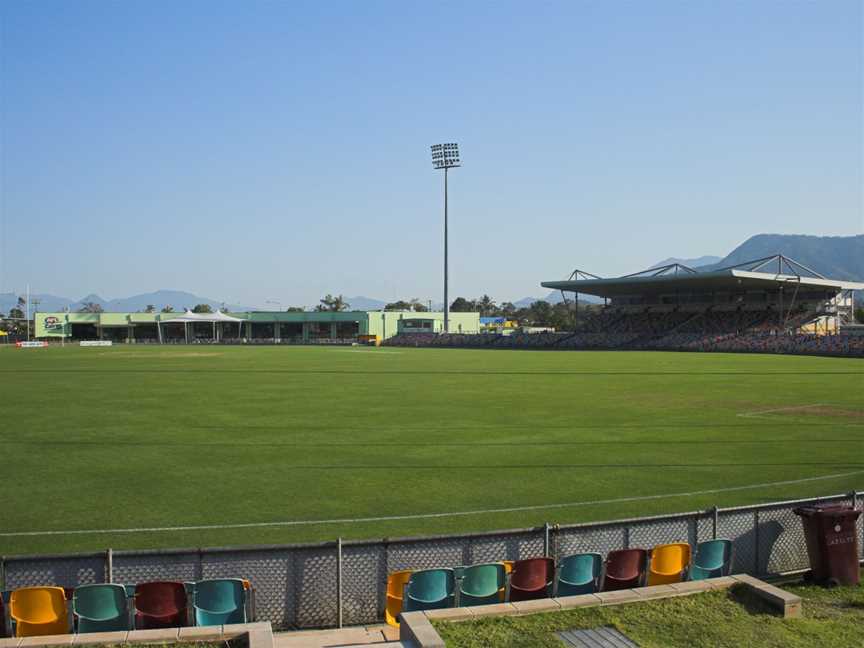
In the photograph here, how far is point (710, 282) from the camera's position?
91125mm

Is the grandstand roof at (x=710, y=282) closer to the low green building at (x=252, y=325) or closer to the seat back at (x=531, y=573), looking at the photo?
the low green building at (x=252, y=325)

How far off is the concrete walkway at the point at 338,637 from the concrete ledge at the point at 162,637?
0.64 metres

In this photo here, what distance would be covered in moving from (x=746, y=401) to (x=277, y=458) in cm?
2071

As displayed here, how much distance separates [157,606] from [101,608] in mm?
534

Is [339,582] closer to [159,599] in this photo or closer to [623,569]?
[159,599]

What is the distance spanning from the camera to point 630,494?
15453 millimetres

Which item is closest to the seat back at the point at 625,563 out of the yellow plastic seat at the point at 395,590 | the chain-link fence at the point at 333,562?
the chain-link fence at the point at 333,562

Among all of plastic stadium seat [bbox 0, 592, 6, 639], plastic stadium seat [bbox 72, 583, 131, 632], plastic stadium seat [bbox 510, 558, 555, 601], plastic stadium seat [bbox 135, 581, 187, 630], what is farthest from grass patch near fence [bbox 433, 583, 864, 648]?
plastic stadium seat [bbox 0, 592, 6, 639]

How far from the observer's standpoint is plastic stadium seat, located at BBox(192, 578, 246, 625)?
8.04 m

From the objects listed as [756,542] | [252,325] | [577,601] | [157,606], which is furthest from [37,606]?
[252,325]

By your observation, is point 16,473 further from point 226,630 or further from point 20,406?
point 20,406

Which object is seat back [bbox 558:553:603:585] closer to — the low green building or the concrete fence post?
the concrete fence post

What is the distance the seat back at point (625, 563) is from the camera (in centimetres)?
912

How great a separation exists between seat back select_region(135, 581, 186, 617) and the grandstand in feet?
243
